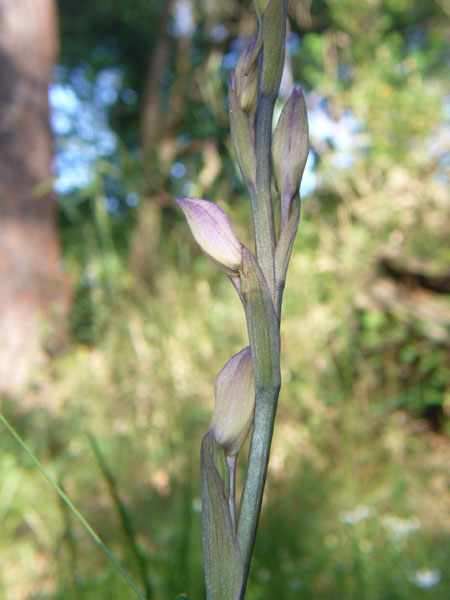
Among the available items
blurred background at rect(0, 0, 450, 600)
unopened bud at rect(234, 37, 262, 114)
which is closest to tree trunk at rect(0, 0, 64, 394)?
blurred background at rect(0, 0, 450, 600)

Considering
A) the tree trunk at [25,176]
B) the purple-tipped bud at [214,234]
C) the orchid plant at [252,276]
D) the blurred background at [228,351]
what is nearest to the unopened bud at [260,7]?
the orchid plant at [252,276]

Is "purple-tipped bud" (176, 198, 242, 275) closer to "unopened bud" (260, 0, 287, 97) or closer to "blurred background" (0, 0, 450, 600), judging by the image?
"unopened bud" (260, 0, 287, 97)

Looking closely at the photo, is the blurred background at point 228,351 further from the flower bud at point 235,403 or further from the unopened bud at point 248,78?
the unopened bud at point 248,78

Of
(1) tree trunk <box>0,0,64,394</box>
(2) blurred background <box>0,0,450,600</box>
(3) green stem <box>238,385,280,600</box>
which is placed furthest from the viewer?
(1) tree trunk <box>0,0,64,394</box>

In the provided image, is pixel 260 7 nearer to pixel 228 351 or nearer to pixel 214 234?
pixel 214 234

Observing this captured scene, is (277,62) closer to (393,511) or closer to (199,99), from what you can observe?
(393,511)

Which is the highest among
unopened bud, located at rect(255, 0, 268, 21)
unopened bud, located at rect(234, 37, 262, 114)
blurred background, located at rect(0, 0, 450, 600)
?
unopened bud, located at rect(255, 0, 268, 21)

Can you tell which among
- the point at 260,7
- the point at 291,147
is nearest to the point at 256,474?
the point at 291,147
